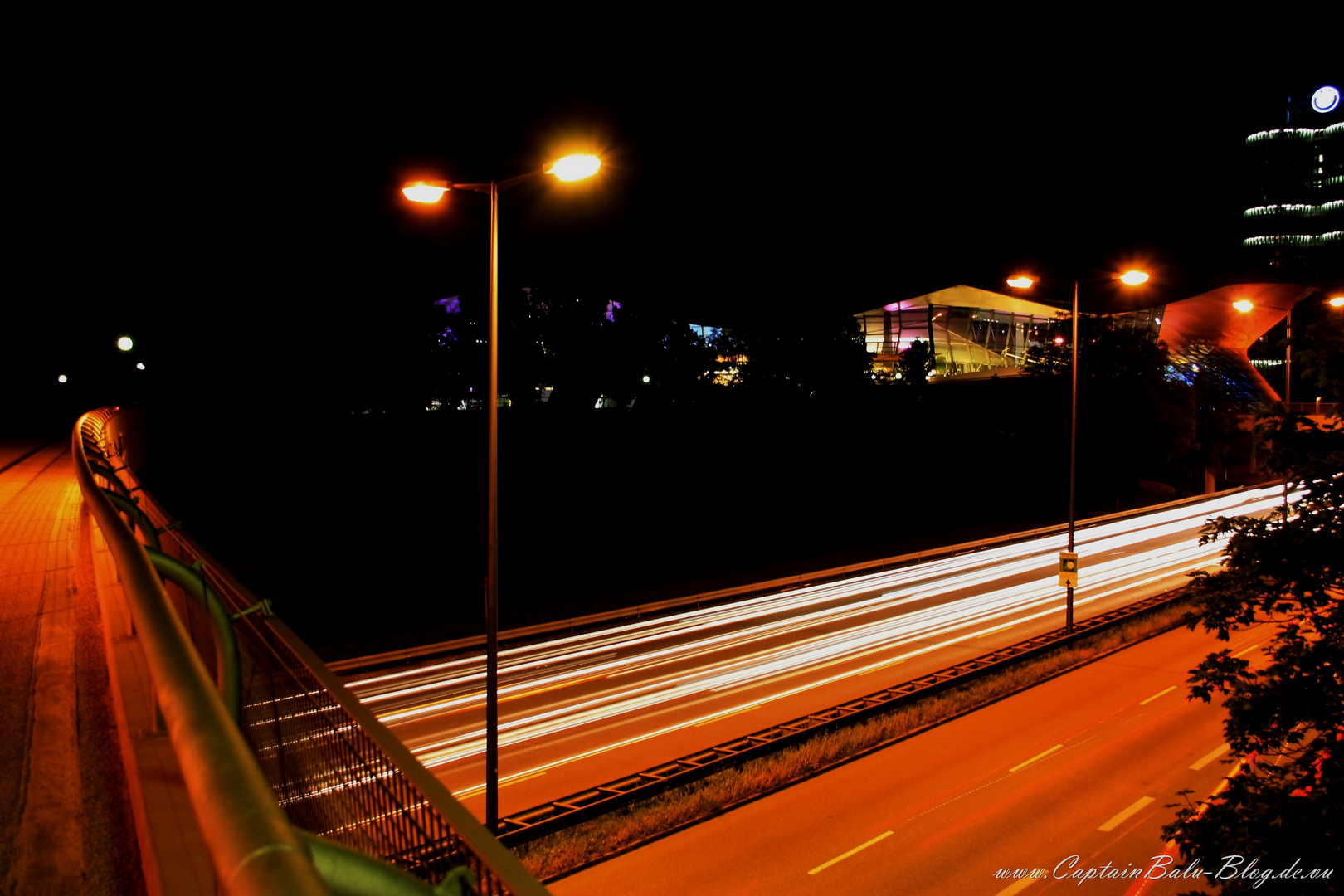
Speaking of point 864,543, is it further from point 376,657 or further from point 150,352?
point 150,352

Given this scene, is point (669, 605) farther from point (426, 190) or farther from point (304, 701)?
point (304, 701)

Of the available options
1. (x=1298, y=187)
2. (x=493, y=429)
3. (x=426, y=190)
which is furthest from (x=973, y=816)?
(x=1298, y=187)

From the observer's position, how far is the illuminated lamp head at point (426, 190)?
10672 millimetres

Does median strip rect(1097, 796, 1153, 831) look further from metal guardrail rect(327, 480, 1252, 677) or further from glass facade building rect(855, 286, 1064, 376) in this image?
glass facade building rect(855, 286, 1064, 376)

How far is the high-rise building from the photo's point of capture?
14875 centimetres

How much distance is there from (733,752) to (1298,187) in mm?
183872

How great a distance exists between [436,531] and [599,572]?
28.1 feet

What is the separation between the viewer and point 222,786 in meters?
1.12

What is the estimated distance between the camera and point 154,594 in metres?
2.07

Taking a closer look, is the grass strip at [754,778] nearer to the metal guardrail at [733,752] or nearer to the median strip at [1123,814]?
the metal guardrail at [733,752]

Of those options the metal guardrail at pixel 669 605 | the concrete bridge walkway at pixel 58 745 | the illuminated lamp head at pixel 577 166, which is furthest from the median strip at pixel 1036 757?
the concrete bridge walkway at pixel 58 745

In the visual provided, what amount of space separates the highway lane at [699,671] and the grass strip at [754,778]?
1.38m

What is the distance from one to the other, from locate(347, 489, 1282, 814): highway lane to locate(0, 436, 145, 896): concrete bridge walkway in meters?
6.23

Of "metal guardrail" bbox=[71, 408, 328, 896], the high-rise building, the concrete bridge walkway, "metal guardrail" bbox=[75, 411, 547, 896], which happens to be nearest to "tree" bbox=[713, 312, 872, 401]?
the concrete bridge walkway
